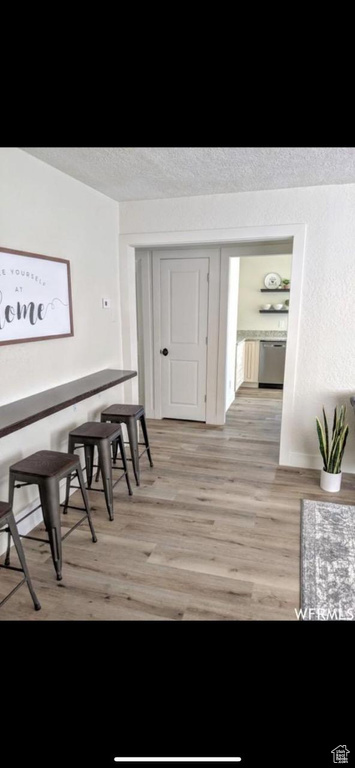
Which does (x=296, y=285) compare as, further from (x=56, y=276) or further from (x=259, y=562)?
(x=259, y=562)

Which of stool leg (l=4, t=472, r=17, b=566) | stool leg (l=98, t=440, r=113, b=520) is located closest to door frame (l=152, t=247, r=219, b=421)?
stool leg (l=98, t=440, r=113, b=520)

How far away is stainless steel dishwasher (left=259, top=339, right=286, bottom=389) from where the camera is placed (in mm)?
6602

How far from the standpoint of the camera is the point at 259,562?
2.23m

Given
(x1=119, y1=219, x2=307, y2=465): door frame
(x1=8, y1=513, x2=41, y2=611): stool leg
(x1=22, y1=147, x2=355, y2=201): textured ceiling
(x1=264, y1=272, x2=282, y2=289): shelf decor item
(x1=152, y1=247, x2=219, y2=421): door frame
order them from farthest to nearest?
1. (x1=264, y1=272, x2=282, y2=289): shelf decor item
2. (x1=152, y1=247, x2=219, y2=421): door frame
3. (x1=119, y1=219, x2=307, y2=465): door frame
4. (x1=22, y1=147, x2=355, y2=201): textured ceiling
5. (x1=8, y1=513, x2=41, y2=611): stool leg

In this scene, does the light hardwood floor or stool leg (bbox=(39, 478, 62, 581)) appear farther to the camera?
stool leg (bbox=(39, 478, 62, 581))

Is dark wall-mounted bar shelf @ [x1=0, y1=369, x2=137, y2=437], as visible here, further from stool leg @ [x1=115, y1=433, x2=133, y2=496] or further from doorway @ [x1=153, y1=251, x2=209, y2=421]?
doorway @ [x1=153, y1=251, x2=209, y2=421]

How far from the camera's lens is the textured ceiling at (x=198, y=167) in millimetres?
2373

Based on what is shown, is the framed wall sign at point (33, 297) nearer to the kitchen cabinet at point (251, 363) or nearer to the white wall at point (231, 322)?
the white wall at point (231, 322)

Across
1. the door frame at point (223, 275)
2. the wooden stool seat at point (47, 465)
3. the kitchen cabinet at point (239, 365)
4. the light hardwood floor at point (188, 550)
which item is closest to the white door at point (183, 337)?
the door frame at point (223, 275)

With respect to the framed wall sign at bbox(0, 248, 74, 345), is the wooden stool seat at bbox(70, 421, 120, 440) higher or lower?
lower

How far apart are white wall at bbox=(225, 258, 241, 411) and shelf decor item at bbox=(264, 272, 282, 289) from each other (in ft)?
5.34

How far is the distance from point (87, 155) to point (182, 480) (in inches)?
98.6
